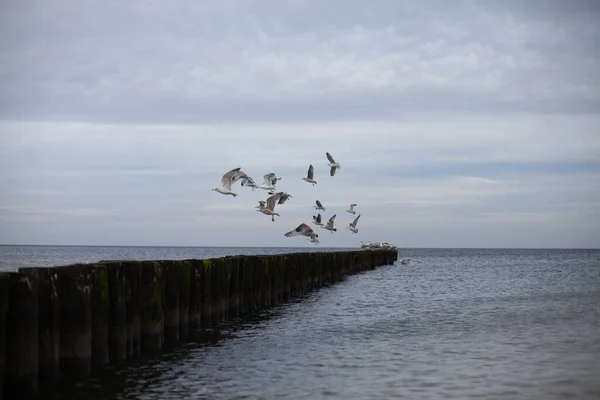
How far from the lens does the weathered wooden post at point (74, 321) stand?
10.4 meters

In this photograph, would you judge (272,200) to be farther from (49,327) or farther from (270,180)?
(49,327)

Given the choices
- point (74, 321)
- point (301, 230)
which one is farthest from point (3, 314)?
point (301, 230)

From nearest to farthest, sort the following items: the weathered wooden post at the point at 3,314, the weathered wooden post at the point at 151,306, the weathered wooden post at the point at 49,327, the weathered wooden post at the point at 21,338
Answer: the weathered wooden post at the point at 3,314 → the weathered wooden post at the point at 21,338 → the weathered wooden post at the point at 49,327 → the weathered wooden post at the point at 151,306

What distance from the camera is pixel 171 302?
14.7 metres

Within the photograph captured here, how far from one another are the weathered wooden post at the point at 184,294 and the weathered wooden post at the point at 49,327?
4.92 m

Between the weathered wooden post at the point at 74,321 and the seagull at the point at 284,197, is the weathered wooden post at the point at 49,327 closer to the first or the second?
the weathered wooden post at the point at 74,321

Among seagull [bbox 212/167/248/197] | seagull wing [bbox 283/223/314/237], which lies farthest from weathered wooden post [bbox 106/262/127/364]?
seagull wing [bbox 283/223/314/237]

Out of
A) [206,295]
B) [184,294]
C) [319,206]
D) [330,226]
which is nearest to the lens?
[184,294]

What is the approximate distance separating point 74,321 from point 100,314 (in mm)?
839

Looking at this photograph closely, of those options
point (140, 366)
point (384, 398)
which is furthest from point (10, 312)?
point (384, 398)

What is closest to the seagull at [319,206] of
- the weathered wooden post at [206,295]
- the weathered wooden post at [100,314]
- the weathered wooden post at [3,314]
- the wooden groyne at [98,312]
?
the wooden groyne at [98,312]

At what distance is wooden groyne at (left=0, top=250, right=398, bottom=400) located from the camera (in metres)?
9.30

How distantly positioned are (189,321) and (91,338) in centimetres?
485

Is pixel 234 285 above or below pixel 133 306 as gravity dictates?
above
